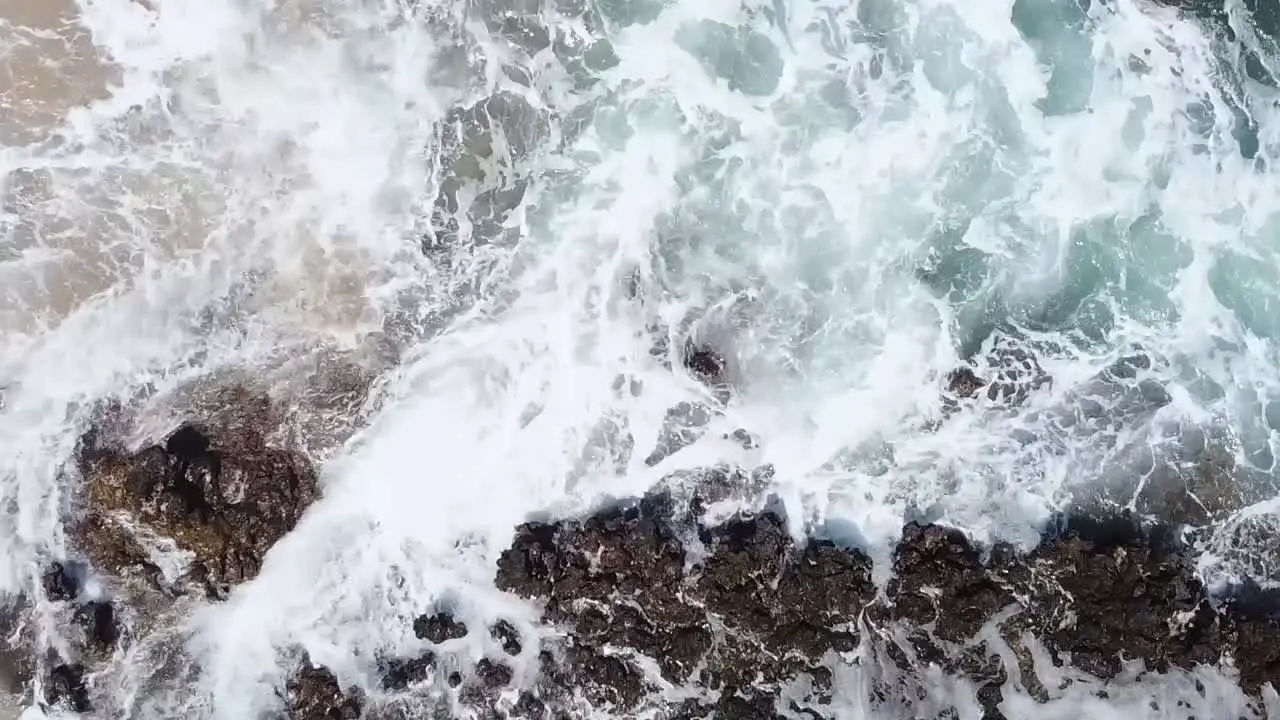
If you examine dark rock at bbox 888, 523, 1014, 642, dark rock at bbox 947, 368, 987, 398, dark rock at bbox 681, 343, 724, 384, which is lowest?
dark rock at bbox 888, 523, 1014, 642

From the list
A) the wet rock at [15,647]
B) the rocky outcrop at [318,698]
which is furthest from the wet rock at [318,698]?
the wet rock at [15,647]

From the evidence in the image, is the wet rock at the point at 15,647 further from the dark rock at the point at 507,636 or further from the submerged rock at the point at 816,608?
the submerged rock at the point at 816,608

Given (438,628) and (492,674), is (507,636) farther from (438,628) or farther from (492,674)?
(438,628)

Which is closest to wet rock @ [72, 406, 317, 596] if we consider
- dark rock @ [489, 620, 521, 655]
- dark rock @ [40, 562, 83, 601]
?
dark rock @ [40, 562, 83, 601]

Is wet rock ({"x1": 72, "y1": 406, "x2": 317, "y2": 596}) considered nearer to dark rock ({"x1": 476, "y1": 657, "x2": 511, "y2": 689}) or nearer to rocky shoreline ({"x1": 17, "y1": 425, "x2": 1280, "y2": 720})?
rocky shoreline ({"x1": 17, "y1": 425, "x2": 1280, "y2": 720})

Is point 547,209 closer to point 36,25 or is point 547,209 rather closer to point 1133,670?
point 36,25

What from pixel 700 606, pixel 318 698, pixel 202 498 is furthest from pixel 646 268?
pixel 318 698

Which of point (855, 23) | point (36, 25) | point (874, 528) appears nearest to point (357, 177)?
point (36, 25)
